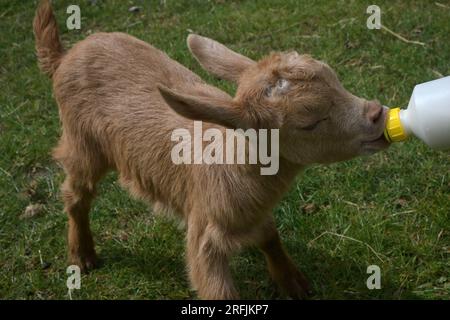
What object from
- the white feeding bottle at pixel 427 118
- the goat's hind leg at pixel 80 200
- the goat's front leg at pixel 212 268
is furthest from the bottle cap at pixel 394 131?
the goat's hind leg at pixel 80 200

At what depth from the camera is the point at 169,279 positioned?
13.1ft

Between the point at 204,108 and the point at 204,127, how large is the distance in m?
0.65

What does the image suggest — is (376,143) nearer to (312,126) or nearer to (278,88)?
(312,126)

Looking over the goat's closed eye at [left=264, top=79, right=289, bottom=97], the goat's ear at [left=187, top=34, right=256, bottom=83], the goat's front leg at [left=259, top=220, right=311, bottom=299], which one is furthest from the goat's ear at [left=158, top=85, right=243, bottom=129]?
the goat's front leg at [left=259, top=220, right=311, bottom=299]

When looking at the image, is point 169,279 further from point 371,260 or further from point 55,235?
point 371,260

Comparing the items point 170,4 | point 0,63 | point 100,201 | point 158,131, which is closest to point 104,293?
point 100,201

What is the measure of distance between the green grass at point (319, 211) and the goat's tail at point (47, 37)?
3.40ft

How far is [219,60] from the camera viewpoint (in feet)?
10.9

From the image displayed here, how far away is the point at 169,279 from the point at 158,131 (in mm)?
967

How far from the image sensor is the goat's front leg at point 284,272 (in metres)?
3.69

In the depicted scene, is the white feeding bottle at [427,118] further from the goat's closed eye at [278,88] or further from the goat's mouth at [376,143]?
the goat's closed eye at [278,88]

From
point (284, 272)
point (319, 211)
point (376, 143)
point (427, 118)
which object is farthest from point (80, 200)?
point (427, 118)

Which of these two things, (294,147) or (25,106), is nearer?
(294,147)

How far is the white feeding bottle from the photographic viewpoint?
2861mm
